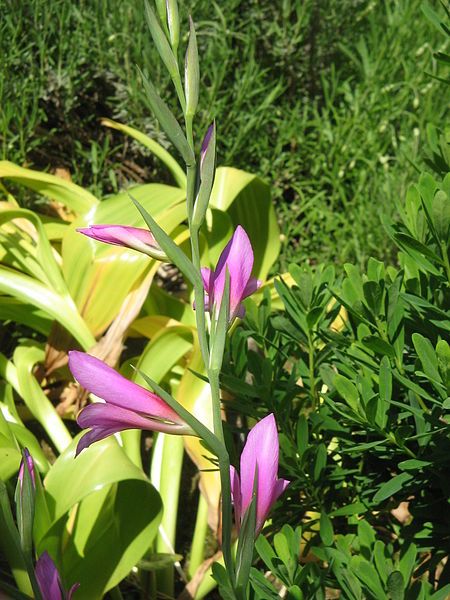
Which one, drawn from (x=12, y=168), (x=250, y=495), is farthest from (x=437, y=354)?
(x=12, y=168)

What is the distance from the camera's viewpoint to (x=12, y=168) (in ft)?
6.00

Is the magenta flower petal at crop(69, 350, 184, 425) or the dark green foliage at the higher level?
the magenta flower petal at crop(69, 350, 184, 425)

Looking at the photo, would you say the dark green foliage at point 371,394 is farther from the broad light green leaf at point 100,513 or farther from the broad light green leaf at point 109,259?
the broad light green leaf at point 109,259

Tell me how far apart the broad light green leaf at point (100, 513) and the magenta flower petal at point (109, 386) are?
77 cm

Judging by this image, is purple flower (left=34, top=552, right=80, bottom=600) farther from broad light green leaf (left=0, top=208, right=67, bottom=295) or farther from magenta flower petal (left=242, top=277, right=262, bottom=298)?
broad light green leaf (left=0, top=208, right=67, bottom=295)

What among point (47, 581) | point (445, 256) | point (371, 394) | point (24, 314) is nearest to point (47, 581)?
point (47, 581)

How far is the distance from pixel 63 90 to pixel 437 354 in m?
1.62

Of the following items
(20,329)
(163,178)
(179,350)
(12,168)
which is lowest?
(20,329)

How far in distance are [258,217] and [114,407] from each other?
1.62 m

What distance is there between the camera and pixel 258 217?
2174mm

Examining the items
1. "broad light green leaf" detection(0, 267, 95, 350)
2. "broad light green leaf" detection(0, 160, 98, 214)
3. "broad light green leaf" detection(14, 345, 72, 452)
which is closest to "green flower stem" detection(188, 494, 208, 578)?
"broad light green leaf" detection(14, 345, 72, 452)

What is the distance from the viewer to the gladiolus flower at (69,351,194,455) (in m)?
0.58

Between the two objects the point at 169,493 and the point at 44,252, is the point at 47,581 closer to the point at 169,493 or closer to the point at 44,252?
the point at 169,493

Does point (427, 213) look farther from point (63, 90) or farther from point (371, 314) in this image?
point (63, 90)
